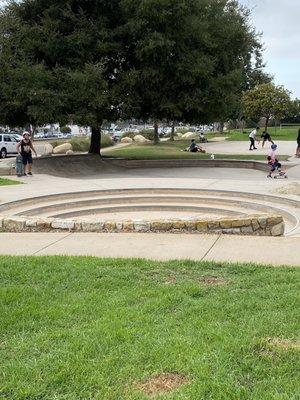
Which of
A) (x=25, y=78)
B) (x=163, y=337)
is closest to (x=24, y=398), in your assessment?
(x=163, y=337)

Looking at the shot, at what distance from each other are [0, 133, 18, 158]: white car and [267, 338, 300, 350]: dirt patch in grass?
33.3m

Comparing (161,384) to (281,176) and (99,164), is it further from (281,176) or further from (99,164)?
(99,164)

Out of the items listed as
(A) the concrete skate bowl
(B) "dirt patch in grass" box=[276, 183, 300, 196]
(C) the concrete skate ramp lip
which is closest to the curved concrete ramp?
(C) the concrete skate ramp lip

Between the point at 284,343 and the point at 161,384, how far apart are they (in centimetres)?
100

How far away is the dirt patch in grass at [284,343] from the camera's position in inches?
137

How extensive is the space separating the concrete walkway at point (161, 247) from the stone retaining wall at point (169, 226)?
37cm

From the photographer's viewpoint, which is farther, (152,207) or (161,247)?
(152,207)

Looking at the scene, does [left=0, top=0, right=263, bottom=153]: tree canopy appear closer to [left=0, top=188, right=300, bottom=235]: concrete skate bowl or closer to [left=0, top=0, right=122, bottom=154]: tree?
[left=0, top=0, right=122, bottom=154]: tree

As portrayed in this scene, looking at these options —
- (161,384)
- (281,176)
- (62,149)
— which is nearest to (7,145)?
(62,149)

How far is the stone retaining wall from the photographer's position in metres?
8.23

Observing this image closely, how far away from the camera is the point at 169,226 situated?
333 inches

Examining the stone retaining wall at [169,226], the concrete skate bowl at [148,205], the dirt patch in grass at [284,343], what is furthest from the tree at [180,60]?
the dirt patch in grass at [284,343]

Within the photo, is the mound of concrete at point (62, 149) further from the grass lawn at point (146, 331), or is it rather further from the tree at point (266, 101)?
the grass lawn at point (146, 331)

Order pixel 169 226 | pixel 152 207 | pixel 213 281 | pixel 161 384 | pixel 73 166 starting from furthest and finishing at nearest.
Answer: pixel 73 166 < pixel 152 207 < pixel 169 226 < pixel 213 281 < pixel 161 384
